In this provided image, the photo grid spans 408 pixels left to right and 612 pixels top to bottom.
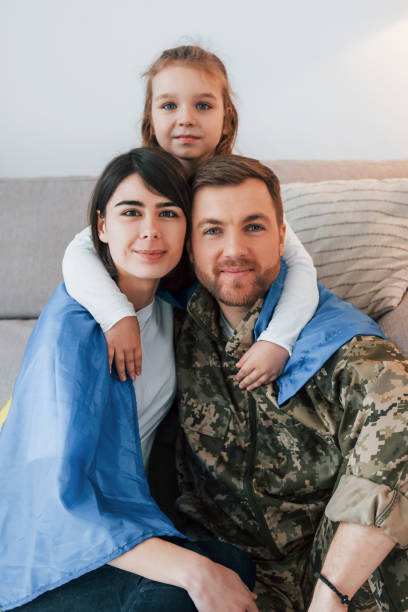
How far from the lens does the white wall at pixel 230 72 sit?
6.97ft

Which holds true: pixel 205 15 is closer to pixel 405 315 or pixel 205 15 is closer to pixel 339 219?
pixel 339 219

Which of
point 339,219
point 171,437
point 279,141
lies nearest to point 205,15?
point 279,141

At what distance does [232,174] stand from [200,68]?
0.46 metres

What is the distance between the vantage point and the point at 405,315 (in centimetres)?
149

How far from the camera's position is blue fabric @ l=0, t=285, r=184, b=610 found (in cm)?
91

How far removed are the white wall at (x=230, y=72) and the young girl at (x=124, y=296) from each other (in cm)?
61

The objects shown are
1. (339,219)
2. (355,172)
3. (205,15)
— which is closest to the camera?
(339,219)

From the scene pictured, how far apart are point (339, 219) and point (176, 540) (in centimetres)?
99

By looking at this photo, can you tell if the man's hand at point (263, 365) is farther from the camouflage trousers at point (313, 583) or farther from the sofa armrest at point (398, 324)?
the sofa armrest at point (398, 324)

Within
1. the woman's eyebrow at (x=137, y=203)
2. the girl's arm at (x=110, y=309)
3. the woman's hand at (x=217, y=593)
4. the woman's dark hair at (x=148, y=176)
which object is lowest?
the woman's hand at (x=217, y=593)

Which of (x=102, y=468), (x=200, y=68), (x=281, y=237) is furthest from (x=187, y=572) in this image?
(x=200, y=68)

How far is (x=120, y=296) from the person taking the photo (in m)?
1.17

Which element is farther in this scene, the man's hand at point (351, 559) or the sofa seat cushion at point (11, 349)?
the sofa seat cushion at point (11, 349)

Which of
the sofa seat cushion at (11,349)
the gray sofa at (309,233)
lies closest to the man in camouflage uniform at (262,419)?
the gray sofa at (309,233)
